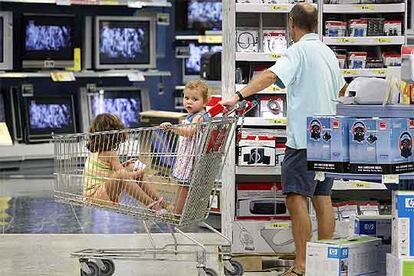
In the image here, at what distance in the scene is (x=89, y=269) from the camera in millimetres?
6117

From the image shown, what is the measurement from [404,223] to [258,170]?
2054 millimetres

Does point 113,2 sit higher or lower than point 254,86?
higher

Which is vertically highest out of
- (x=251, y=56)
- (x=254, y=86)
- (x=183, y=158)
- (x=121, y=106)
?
(x=251, y=56)

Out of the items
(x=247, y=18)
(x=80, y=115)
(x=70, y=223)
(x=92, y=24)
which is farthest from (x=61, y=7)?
(x=247, y=18)

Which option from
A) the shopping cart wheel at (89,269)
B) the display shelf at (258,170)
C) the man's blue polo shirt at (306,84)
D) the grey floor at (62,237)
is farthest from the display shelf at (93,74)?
the man's blue polo shirt at (306,84)

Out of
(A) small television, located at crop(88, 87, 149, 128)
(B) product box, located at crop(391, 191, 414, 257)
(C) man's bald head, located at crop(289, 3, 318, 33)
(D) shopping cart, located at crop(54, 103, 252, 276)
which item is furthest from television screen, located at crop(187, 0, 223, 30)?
(B) product box, located at crop(391, 191, 414, 257)

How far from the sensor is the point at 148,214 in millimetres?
5926

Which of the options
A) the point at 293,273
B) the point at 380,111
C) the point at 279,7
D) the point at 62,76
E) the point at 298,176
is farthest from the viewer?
the point at 62,76

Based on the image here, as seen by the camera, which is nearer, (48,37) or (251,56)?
(251,56)

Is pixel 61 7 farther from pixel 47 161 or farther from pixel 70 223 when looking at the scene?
pixel 70 223

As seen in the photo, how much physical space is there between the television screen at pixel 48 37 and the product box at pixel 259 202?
18.5ft

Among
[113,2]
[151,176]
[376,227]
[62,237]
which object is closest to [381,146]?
[376,227]

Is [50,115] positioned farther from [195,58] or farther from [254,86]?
Result: [254,86]

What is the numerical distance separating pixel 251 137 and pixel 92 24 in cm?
589
